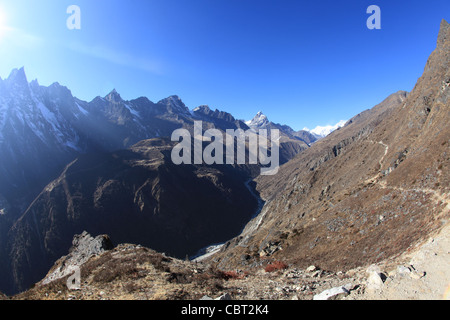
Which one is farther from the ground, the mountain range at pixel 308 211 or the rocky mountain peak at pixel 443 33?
the rocky mountain peak at pixel 443 33

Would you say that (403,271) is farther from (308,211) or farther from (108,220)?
(108,220)

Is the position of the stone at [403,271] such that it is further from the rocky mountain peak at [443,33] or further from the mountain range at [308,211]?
the rocky mountain peak at [443,33]

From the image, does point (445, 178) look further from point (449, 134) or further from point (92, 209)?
point (92, 209)

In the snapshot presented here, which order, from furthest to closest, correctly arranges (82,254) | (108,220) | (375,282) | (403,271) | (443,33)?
(108,220) < (443,33) < (82,254) < (403,271) < (375,282)

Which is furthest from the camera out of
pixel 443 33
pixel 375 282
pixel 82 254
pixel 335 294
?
pixel 443 33

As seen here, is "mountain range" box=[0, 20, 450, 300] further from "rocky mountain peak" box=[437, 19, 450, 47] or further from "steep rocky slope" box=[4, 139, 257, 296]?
"steep rocky slope" box=[4, 139, 257, 296]

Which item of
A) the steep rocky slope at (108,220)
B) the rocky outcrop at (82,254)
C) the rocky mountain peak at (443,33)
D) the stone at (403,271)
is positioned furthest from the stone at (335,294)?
the steep rocky slope at (108,220)

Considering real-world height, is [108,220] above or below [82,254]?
below

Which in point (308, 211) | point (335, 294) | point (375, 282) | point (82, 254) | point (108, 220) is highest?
point (375, 282)

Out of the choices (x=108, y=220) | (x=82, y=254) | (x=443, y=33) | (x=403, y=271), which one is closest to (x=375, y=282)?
(x=403, y=271)

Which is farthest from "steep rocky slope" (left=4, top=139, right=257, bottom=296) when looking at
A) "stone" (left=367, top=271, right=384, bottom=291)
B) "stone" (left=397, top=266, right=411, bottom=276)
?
"stone" (left=397, top=266, right=411, bottom=276)

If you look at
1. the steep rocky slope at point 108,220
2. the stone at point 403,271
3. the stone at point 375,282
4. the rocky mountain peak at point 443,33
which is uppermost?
the rocky mountain peak at point 443,33
